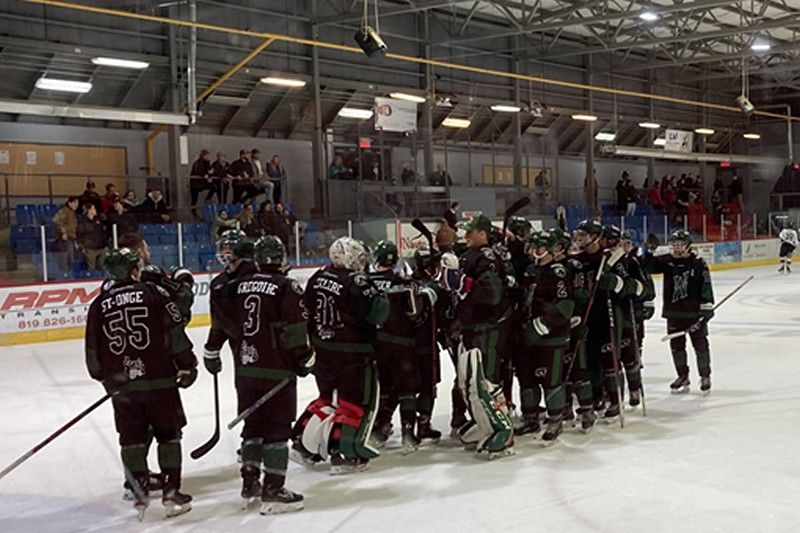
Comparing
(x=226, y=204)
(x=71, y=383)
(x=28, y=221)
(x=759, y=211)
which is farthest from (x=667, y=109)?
(x=71, y=383)

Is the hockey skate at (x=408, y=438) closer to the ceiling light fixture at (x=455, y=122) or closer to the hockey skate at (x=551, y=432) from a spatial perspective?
the hockey skate at (x=551, y=432)

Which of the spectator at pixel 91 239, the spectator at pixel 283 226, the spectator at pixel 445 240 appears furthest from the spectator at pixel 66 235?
the spectator at pixel 445 240

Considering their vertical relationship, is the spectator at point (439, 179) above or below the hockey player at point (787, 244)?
above

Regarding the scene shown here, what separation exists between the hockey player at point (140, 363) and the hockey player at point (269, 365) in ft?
1.01

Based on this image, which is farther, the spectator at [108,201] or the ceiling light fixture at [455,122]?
the ceiling light fixture at [455,122]

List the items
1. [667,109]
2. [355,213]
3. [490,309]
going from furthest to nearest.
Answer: [667,109] → [355,213] → [490,309]

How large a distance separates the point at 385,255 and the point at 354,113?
15.3 meters

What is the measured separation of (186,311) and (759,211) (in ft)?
105

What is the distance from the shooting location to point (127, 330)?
14.3 ft

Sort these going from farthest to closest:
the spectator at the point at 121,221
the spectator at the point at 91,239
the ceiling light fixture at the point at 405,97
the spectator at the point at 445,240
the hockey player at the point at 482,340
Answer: the ceiling light fixture at the point at 405,97
the spectator at the point at 121,221
the spectator at the point at 91,239
the spectator at the point at 445,240
the hockey player at the point at 482,340

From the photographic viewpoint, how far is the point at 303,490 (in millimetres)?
4949

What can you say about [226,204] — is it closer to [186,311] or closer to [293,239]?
[293,239]

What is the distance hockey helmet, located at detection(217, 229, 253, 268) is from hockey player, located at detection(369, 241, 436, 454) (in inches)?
36.4

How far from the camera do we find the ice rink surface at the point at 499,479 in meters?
4.32
